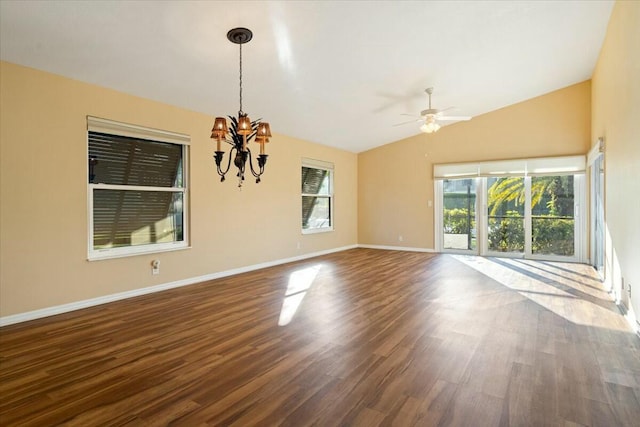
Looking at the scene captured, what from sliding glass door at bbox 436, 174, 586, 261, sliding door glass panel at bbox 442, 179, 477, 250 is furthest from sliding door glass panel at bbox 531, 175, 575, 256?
sliding door glass panel at bbox 442, 179, 477, 250

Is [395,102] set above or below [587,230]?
above

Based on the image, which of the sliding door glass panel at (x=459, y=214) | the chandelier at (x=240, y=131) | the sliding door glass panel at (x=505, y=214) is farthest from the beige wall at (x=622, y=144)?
the chandelier at (x=240, y=131)

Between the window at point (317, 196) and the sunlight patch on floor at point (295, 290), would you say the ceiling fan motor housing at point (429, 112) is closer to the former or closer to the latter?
the window at point (317, 196)

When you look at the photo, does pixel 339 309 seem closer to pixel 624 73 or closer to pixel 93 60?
pixel 93 60

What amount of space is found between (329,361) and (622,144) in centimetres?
397

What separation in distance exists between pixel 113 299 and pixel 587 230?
8044mm

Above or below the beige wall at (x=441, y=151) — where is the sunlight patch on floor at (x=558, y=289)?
below

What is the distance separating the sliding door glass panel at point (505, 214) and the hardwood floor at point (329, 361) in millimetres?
2853

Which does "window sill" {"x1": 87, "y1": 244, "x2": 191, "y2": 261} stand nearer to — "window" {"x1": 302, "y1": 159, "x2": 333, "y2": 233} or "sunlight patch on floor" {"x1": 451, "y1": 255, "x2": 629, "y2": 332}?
"window" {"x1": 302, "y1": 159, "x2": 333, "y2": 233}

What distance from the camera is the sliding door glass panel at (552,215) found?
21.8 feet

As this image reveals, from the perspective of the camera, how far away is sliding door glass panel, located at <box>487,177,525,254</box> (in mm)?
7098

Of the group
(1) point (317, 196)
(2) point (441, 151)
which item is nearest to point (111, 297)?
(1) point (317, 196)

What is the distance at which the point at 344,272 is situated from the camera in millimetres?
5719

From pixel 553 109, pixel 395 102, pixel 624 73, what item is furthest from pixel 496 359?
pixel 553 109
